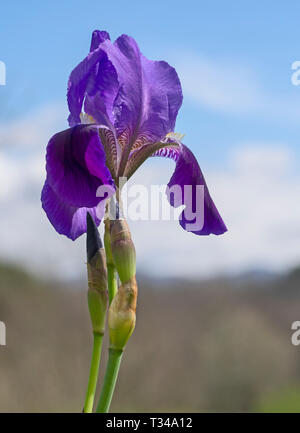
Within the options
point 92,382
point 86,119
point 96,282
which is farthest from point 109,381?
point 86,119

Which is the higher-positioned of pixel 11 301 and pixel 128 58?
pixel 11 301

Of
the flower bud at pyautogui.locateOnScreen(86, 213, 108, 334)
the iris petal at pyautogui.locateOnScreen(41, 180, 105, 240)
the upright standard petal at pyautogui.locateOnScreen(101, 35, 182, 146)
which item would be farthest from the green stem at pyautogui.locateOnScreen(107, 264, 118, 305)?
the upright standard petal at pyautogui.locateOnScreen(101, 35, 182, 146)

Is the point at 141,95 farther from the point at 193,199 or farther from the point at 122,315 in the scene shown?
the point at 122,315

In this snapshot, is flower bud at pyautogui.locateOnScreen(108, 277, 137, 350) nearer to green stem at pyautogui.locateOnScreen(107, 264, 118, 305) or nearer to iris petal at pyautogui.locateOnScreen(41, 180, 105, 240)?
green stem at pyautogui.locateOnScreen(107, 264, 118, 305)

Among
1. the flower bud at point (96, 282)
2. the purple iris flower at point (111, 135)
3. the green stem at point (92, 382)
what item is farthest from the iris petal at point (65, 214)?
the green stem at point (92, 382)

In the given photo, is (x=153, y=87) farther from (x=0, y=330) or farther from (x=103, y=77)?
(x=0, y=330)
